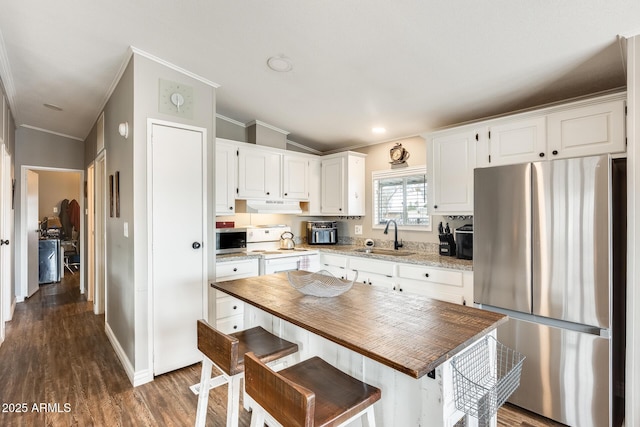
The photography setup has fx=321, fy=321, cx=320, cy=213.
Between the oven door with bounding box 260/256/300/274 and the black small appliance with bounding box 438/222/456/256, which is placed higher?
the black small appliance with bounding box 438/222/456/256

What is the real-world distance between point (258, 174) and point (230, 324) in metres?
1.67

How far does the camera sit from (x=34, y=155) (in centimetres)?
464

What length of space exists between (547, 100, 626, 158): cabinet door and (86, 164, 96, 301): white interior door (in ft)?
17.7

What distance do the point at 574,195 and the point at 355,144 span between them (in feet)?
9.17

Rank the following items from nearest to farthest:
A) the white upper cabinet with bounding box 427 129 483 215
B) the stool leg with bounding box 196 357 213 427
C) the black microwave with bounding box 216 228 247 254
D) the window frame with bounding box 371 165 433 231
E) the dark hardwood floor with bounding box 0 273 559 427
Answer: the stool leg with bounding box 196 357 213 427 → the dark hardwood floor with bounding box 0 273 559 427 → the white upper cabinet with bounding box 427 129 483 215 → the black microwave with bounding box 216 228 247 254 → the window frame with bounding box 371 165 433 231

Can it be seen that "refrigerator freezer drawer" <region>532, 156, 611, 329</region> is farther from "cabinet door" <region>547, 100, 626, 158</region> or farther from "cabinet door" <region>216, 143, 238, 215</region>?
"cabinet door" <region>216, 143, 238, 215</region>

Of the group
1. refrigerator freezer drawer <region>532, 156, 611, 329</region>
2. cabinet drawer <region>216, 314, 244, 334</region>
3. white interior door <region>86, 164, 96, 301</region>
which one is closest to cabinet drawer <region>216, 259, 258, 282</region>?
cabinet drawer <region>216, 314, 244, 334</region>

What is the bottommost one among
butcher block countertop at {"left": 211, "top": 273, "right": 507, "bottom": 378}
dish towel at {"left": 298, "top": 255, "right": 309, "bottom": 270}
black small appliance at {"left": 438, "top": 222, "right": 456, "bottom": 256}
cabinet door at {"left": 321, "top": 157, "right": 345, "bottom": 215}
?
dish towel at {"left": 298, "top": 255, "right": 309, "bottom": 270}

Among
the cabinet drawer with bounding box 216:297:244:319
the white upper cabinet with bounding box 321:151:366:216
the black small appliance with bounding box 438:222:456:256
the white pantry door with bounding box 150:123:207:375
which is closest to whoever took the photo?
the white pantry door with bounding box 150:123:207:375

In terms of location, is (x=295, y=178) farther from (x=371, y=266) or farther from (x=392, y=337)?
(x=392, y=337)

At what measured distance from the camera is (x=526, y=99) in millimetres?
2686

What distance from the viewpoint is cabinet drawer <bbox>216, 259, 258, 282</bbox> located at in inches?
123

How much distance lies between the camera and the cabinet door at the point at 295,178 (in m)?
4.02

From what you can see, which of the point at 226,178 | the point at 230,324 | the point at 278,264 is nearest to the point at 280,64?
the point at 226,178
